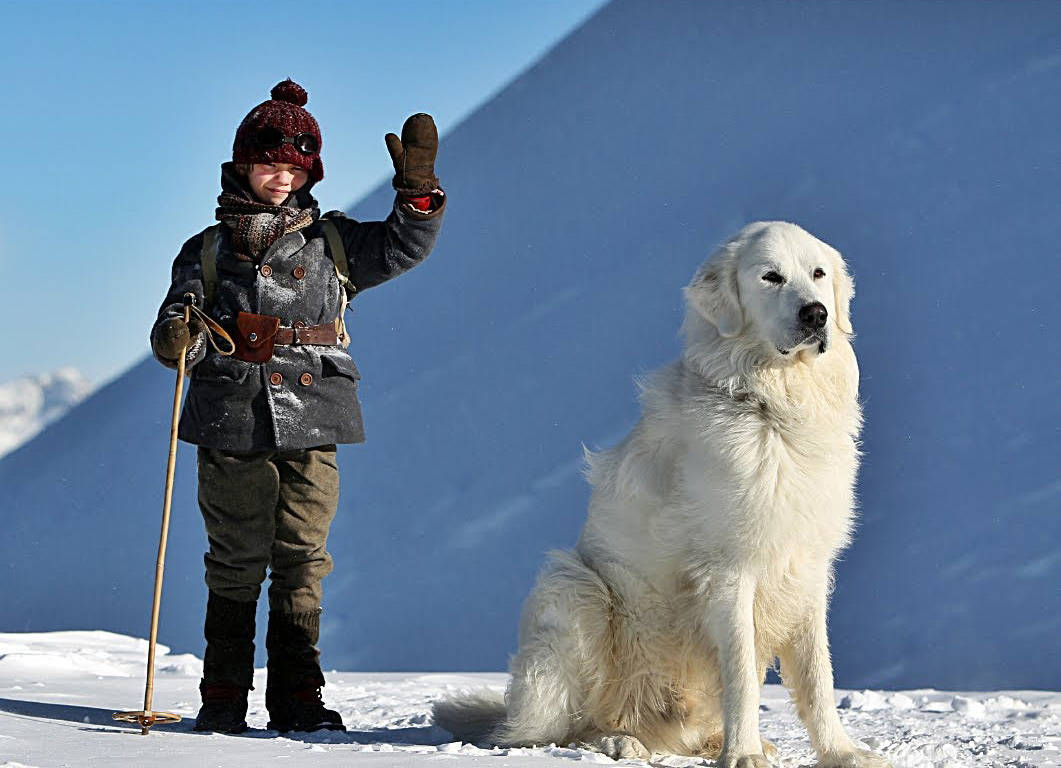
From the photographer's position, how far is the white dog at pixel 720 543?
9.68ft

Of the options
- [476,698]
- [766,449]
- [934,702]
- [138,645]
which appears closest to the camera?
[766,449]

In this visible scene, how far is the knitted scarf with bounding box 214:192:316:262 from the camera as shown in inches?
141

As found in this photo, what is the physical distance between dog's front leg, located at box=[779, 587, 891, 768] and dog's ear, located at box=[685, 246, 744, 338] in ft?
2.49

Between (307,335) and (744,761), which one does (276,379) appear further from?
(744,761)

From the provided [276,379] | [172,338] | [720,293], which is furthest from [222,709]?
[720,293]

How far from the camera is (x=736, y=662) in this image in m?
2.90

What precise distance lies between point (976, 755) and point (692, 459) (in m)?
1.25

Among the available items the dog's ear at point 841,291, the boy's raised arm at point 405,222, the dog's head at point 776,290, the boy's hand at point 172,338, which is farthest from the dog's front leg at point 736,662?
the boy's hand at point 172,338

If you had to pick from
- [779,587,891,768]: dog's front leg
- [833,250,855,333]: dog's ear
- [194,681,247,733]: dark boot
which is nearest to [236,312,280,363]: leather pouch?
[194,681,247,733]: dark boot

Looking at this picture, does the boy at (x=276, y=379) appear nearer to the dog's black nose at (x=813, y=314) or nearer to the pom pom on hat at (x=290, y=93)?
the pom pom on hat at (x=290, y=93)

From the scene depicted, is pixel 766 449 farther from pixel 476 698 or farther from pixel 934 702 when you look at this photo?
pixel 934 702

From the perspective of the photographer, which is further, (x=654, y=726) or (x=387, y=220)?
(x=387, y=220)

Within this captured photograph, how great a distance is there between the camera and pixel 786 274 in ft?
9.82

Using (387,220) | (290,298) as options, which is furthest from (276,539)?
(387,220)
